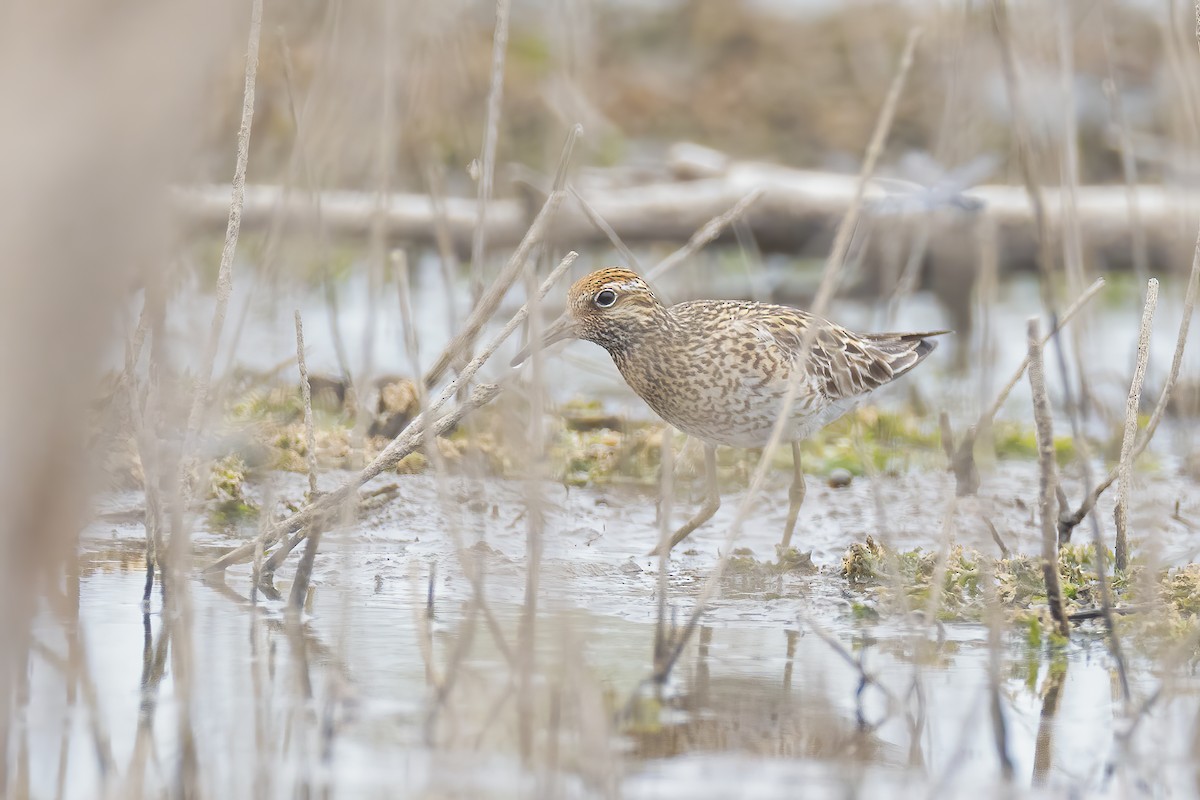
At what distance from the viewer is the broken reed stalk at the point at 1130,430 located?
5.28 m

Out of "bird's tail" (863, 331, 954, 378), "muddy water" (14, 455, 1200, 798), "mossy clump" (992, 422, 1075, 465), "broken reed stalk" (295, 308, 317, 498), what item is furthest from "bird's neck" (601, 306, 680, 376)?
"mossy clump" (992, 422, 1075, 465)

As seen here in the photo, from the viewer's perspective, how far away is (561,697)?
401 centimetres

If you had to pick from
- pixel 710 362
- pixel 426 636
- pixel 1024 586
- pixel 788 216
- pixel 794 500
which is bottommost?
pixel 426 636

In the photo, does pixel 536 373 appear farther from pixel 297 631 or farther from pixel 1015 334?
pixel 1015 334

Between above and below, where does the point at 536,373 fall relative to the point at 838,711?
above

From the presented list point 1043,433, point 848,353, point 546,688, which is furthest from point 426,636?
point 848,353

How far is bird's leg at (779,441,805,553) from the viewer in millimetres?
6348

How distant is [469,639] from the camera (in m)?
3.98

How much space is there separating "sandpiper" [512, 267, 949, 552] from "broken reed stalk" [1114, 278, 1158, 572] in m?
1.38

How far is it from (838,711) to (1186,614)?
65.6 inches

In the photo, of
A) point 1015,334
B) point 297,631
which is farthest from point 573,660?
point 1015,334

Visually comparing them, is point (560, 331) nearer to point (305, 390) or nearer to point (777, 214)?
point (305, 390)

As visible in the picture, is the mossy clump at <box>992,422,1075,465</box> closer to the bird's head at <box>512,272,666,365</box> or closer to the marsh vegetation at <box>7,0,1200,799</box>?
the marsh vegetation at <box>7,0,1200,799</box>

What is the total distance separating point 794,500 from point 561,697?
2874 mm
